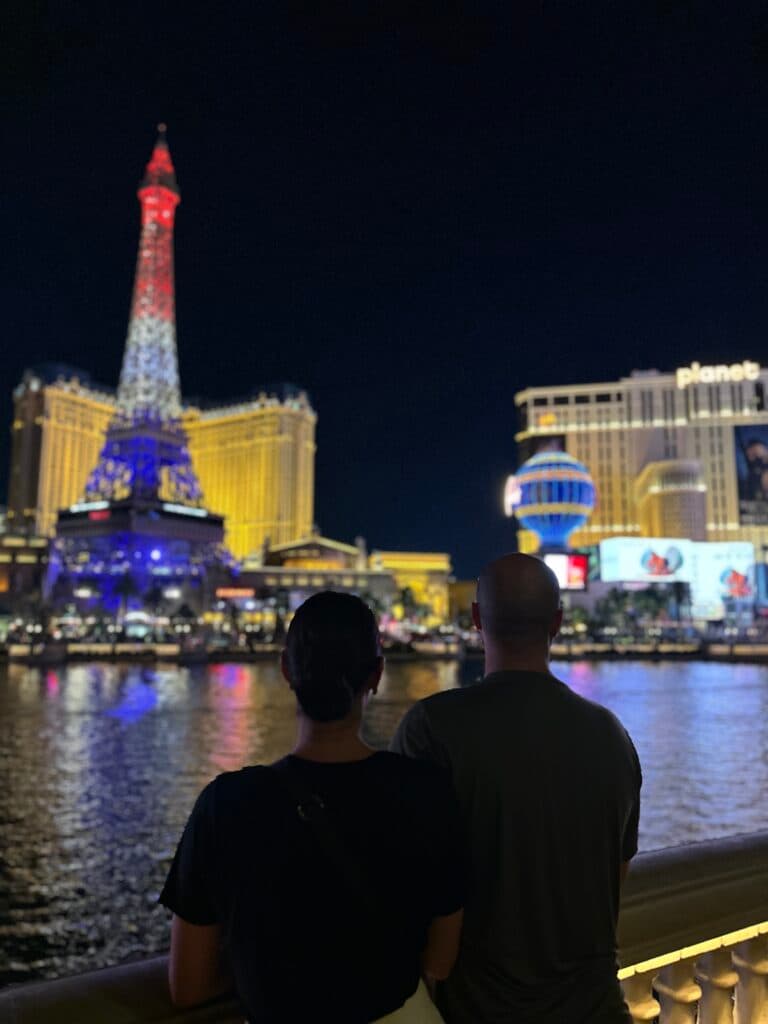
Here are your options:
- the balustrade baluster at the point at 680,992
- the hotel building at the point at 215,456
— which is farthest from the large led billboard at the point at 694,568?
the balustrade baluster at the point at 680,992

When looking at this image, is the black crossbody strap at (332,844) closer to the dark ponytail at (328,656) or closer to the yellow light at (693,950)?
the dark ponytail at (328,656)

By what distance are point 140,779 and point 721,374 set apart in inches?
4519

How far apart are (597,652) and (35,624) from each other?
51.7 meters

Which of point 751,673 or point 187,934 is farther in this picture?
point 751,673

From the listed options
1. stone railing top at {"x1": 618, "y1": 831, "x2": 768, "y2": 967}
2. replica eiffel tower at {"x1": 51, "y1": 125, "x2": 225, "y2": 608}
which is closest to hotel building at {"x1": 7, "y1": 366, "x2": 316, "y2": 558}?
replica eiffel tower at {"x1": 51, "y1": 125, "x2": 225, "y2": 608}

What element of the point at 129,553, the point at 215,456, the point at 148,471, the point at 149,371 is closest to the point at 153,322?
the point at 149,371

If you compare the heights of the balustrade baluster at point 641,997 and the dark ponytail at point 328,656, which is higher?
the dark ponytail at point 328,656

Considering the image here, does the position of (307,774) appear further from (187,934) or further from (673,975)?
(673,975)

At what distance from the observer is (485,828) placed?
211cm

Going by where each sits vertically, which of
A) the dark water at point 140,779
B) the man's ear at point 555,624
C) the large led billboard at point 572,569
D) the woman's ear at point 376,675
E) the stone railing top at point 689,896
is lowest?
the dark water at point 140,779

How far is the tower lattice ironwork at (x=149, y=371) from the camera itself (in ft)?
320

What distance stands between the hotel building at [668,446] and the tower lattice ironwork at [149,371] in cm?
5533

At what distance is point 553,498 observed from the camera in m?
86.4

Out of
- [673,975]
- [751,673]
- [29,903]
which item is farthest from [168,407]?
[673,975]
